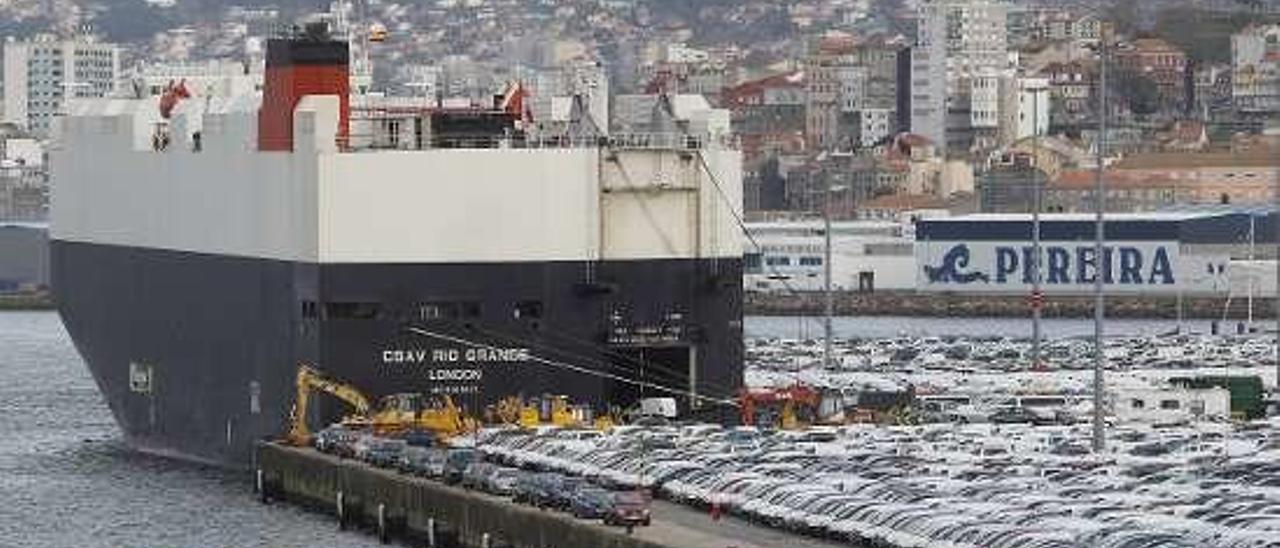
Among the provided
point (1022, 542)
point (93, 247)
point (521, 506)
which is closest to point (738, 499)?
point (521, 506)

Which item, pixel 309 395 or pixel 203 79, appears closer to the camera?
pixel 309 395

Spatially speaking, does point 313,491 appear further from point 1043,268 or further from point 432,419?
point 1043,268

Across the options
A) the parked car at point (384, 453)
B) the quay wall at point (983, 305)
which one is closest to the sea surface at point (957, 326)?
the quay wall at point (983, 305)

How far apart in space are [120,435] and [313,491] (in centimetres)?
1864

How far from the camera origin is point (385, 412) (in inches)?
2564

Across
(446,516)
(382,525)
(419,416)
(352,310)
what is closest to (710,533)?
(446,516)

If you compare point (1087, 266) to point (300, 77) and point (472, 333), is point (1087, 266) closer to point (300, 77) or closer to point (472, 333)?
point (300, 77)

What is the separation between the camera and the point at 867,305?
174 metres

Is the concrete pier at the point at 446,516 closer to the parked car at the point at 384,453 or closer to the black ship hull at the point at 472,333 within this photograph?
the parked car at the point at 384,453

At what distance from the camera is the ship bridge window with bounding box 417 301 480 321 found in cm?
6544

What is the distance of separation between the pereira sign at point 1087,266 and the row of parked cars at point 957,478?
3941 inches

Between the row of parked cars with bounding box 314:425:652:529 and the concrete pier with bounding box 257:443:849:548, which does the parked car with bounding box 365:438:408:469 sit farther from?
the concrete pier with bounding box 257:443:849:548

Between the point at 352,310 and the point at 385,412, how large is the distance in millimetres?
1699

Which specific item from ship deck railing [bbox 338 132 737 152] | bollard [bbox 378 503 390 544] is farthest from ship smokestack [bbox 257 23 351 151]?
bollard [bbox 378 503 390 544]
